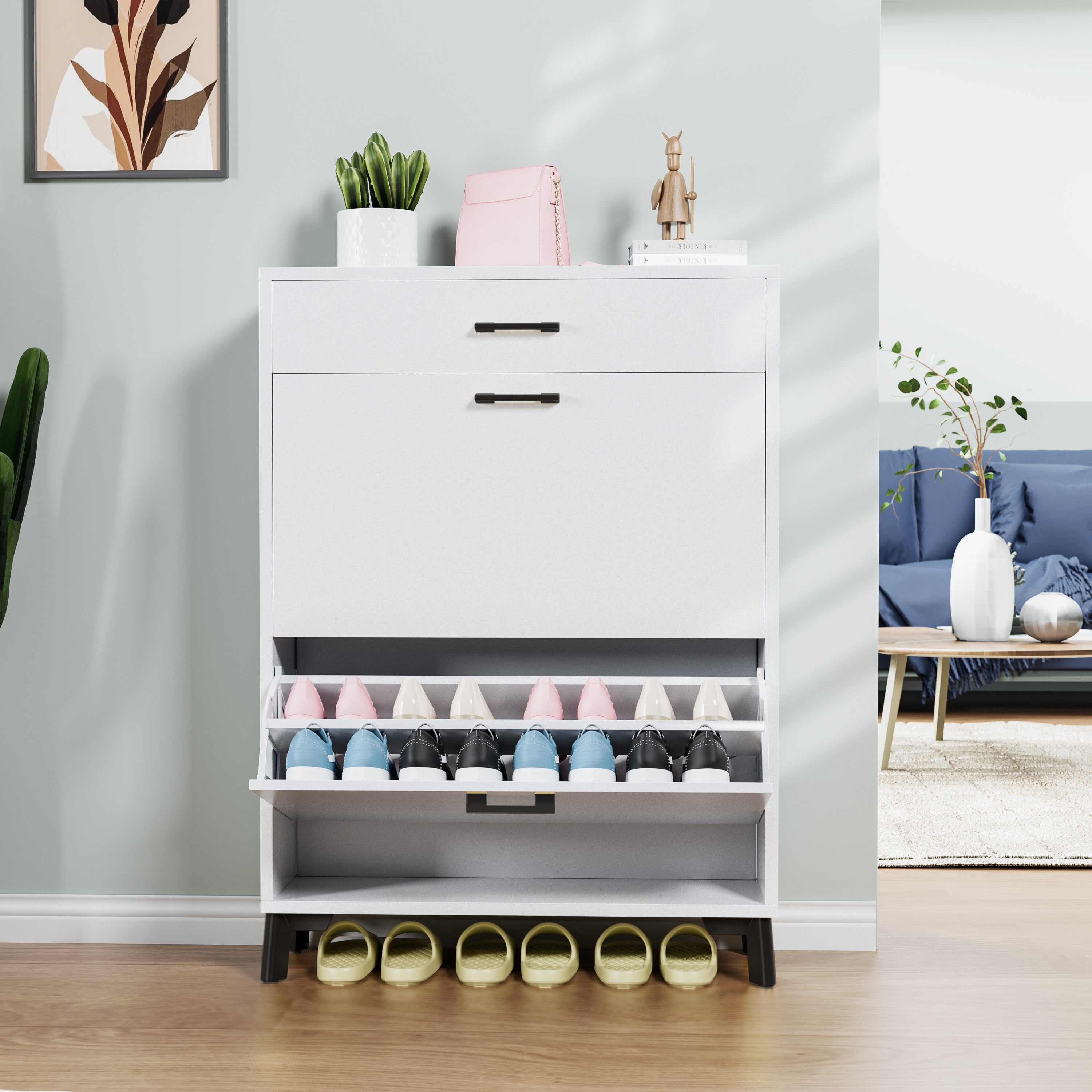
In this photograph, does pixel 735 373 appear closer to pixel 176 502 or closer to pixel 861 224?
pixel 861 224

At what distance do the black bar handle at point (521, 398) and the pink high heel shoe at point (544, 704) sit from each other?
470 millimetres

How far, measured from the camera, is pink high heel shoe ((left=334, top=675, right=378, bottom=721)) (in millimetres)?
1694

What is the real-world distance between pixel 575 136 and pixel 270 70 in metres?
0.59

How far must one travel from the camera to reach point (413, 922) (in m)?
1.78

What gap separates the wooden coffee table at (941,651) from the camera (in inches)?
113

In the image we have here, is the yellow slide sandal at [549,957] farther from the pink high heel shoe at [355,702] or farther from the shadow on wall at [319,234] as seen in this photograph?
the shadow on wall at [319,234]

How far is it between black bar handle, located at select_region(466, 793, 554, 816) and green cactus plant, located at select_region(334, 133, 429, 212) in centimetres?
103

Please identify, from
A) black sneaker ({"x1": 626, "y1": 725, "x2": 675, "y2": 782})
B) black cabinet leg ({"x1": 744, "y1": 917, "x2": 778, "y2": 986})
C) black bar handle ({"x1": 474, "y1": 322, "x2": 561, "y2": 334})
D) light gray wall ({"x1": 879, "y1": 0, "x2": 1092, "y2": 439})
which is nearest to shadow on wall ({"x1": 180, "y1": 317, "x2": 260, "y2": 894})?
black bar handle ({"x1": 474, "y1": 322, "x2": 561, "y2": 334})

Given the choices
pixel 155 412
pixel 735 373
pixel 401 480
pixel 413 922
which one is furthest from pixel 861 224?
pixel 413 922

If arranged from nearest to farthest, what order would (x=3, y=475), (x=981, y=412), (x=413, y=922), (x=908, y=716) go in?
(x=3, y=475) → (x=413, y=922) → (x=908, y=716) → (x=981, y=412)

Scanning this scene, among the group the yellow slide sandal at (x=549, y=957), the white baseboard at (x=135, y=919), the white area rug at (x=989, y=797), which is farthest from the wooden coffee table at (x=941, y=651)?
the yellow slide sandal at (x=549, y=957)

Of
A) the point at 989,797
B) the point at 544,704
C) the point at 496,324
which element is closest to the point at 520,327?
the point at 496,324

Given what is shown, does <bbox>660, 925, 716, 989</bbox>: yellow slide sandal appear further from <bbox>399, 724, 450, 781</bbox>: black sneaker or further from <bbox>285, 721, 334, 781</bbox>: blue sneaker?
<bbox>285, 721, 334, 781</bbox>: blue sneaker

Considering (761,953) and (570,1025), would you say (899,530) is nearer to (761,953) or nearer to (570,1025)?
(761,953)
